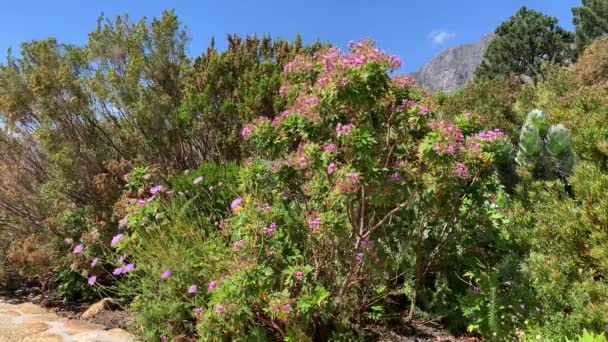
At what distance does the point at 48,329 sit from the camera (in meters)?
4.17

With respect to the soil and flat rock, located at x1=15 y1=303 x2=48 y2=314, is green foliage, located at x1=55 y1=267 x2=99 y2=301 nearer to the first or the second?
the soil

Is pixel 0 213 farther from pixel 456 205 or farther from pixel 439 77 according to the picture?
pixel 439 77

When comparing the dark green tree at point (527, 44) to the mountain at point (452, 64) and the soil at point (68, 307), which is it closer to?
the soil at point (68, 307)

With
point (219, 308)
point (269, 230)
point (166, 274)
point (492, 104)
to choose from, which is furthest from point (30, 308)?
point (492, 104)

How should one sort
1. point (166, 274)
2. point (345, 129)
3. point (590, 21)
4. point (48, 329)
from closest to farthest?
point (345, 129)
point (166, 274)
point (48, 329)
point (590, 21)

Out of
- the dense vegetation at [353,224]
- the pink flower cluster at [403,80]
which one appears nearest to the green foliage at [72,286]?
the dense vegetation at [353,224]

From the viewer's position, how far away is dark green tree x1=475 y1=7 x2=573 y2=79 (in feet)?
98.3

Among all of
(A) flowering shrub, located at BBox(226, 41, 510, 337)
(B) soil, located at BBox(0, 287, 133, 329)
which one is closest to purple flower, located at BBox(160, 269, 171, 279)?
(A) flowering shrub, located at BBox(226, 41, 510, 337)

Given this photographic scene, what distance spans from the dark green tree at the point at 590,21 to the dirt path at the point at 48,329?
1141 inches

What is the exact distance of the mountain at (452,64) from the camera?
82750 mm

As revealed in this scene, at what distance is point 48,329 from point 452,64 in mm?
92057

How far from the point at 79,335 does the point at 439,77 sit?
90204 millimetres

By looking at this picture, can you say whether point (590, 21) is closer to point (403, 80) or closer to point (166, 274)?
point (403, 80)

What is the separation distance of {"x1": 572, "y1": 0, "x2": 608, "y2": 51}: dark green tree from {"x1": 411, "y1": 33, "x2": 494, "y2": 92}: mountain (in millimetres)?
51866
